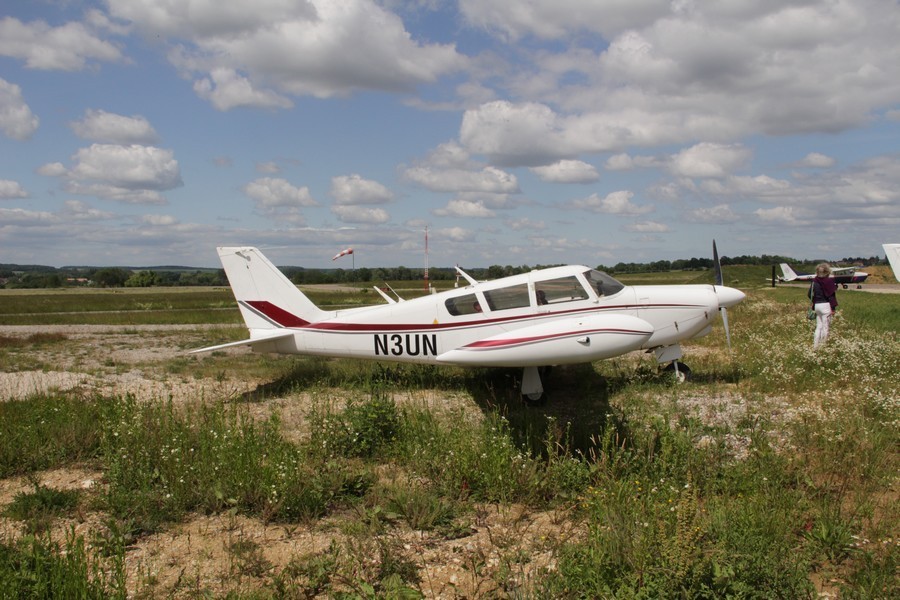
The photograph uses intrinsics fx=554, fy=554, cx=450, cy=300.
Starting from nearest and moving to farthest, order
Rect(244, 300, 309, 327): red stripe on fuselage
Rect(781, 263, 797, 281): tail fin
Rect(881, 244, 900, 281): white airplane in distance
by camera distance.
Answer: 1. Rect(244, 300, 309, 327): red stripe on fuselage
2. Rect(881, 244, 900, 281): white airplane in distance
3. Rect(781, 263, 797, 281): tail fin

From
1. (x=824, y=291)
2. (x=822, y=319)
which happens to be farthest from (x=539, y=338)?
(x=822, y=319)

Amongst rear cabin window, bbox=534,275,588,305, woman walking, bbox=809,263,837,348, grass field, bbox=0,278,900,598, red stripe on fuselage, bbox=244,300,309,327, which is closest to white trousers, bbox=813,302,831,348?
woman walking, bbox=809,263,837,348

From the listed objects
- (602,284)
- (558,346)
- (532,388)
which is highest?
(602,284)

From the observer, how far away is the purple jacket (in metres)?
11.0

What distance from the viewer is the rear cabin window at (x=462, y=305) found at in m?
8.95

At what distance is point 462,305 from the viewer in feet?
29.5

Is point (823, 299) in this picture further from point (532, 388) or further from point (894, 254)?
→ point (532, 388)

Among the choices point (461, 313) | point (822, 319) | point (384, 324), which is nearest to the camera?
point (461, 313)

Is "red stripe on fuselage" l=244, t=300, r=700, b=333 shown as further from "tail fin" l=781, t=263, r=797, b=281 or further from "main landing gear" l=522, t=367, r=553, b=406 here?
"tail fin" l=781, t=263, r=797, b=281

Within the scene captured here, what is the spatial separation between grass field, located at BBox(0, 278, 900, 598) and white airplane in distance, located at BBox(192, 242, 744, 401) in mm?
1087

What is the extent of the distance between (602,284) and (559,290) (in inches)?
30.2

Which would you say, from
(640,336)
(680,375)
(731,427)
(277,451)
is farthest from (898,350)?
(277,451)

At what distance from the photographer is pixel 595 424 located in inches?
277

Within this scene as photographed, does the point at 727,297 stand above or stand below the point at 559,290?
below
